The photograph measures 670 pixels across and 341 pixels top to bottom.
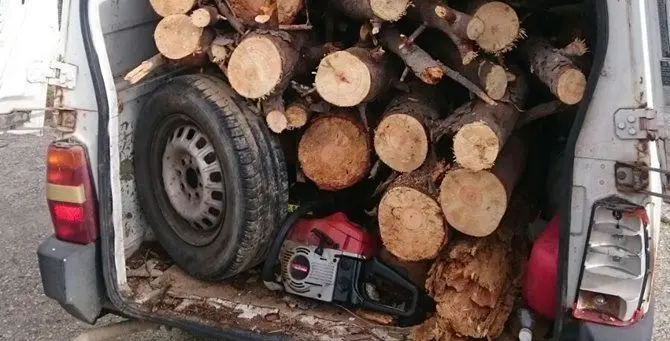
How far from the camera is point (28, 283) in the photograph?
426cm

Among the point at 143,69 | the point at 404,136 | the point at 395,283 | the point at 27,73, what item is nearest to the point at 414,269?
the point at 395,283

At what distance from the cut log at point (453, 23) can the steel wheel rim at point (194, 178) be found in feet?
3.36

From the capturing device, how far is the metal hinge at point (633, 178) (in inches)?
84.8

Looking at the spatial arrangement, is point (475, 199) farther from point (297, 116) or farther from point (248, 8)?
point (248, 8)

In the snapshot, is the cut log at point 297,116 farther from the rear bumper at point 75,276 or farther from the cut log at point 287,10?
the rear bumper at point 75,276

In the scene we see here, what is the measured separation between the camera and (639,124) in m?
2.15

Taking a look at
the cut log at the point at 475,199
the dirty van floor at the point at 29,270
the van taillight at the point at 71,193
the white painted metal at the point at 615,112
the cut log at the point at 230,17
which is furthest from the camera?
the dirty van floor at the point at 29,270

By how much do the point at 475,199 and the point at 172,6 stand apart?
4.82 feet

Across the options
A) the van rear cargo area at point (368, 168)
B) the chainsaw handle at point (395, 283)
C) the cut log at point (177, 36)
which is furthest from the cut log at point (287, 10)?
the chainsaw handle at point (395, 283)

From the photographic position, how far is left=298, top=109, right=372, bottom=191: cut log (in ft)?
9.93

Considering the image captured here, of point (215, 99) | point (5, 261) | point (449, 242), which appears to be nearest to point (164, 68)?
point (215, 99)

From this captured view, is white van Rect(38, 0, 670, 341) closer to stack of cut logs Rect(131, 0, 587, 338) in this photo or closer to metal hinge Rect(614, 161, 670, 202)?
metal hinge Rect(614, 161, 670, 202)

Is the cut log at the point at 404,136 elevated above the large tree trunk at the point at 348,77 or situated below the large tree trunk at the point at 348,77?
below

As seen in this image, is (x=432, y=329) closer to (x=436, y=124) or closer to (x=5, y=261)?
(x=436, y=124)
